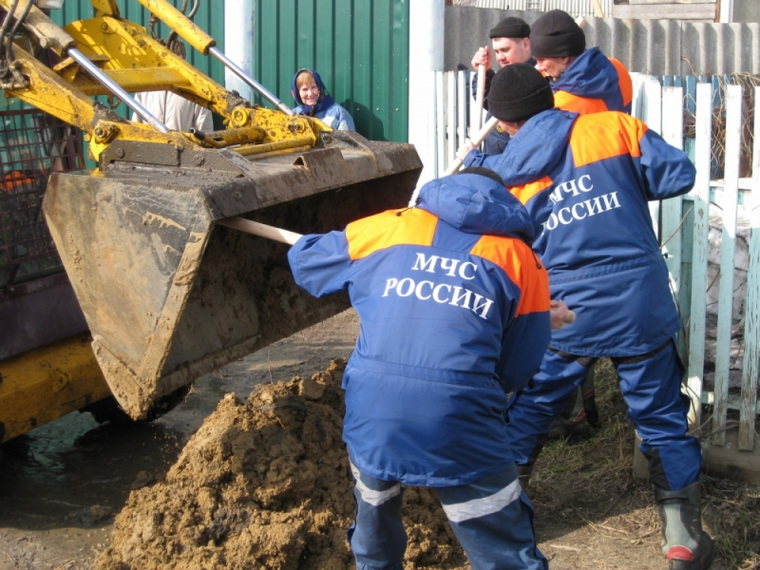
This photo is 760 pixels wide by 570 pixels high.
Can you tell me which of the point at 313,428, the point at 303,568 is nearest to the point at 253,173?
the point at 313,428

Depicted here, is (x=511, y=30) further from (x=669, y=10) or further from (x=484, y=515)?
(x=669, y=10)

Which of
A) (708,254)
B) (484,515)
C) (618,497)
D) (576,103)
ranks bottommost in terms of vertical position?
(618,497)

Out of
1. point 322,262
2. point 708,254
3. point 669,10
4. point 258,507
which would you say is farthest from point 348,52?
point 669,10

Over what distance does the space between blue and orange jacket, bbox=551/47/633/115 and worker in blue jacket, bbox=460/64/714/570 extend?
1.26 ft

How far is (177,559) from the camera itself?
334 centimetres

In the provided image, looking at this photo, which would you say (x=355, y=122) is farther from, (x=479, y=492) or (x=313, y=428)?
(x=479, y=492)

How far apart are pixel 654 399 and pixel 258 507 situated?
162 centimetres

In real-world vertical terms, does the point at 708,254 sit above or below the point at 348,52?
below

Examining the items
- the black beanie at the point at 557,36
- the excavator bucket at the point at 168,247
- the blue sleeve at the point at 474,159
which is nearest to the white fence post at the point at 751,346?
the black beanie at the point at 557,36

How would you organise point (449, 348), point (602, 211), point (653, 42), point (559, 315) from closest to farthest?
point (449, 348), point (559, 315), point (602, 211), point (653, 42)

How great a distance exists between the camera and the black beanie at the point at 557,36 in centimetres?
390

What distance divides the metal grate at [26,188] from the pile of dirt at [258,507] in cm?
115

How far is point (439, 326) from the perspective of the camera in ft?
8.18

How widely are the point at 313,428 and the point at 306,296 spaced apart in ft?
2.03
